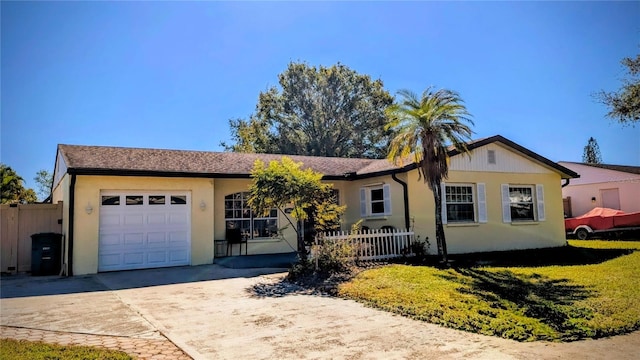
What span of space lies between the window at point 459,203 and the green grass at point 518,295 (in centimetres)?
267

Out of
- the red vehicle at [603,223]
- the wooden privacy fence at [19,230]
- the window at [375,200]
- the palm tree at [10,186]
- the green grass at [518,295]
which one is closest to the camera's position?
the green grass at [518,295]

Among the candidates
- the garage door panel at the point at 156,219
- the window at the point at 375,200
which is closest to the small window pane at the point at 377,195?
the window at the point at 375,200

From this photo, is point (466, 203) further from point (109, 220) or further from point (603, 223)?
point (109, 220)

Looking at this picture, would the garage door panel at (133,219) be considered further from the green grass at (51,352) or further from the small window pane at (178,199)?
the green grass at (51,352)

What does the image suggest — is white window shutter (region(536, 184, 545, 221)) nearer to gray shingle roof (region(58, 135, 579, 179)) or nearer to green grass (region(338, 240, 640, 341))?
gray shingle roof (region(58, 135, 579, 179))

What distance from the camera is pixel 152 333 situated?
5.77 meters

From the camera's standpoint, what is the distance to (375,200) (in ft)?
52.0

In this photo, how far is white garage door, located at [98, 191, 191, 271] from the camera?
1209 centimetres

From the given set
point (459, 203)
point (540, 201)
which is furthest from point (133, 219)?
point (540, 201)

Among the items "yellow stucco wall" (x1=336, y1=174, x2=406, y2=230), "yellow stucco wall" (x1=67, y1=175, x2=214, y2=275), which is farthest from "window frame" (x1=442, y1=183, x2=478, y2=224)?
"yellow stucco wall" (x1=67, y1=175, x2=214, y2=275)

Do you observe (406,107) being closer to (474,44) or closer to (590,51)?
(474,44)

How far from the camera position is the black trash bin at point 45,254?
11914 millimetres

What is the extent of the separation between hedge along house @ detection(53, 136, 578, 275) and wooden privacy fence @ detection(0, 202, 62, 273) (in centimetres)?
105

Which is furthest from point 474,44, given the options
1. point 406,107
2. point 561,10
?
point 406,107
